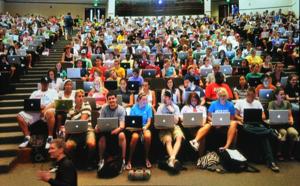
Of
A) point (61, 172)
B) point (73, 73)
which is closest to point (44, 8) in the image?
point (73, 73)

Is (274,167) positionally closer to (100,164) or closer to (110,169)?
(110,169)

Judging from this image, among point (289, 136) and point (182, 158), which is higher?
point (289, 136)

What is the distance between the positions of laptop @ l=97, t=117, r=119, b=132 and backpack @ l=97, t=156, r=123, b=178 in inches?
18.9

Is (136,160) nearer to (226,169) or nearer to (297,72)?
(226,169)

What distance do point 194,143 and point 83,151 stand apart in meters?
1.71

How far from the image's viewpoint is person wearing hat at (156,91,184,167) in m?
5.05

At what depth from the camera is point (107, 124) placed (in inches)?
204

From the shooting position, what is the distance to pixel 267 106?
245 inches

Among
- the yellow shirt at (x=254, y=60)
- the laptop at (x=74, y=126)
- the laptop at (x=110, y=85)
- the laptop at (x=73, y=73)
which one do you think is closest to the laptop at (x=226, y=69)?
the yellow shirt at (x=254, y=60)

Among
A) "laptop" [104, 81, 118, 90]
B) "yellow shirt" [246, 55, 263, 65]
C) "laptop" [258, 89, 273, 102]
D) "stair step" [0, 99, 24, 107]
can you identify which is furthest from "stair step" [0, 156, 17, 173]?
"yellow shirt" [246, 55, 263, 65]

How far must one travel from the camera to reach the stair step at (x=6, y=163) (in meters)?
4.98

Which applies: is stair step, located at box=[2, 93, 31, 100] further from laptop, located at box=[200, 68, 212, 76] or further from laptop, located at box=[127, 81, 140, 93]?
laptop, located at box=[200, 68, 212, 76]

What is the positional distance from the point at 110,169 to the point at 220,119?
1.85 meters

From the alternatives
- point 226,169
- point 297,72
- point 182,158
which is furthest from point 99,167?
point 297,72
